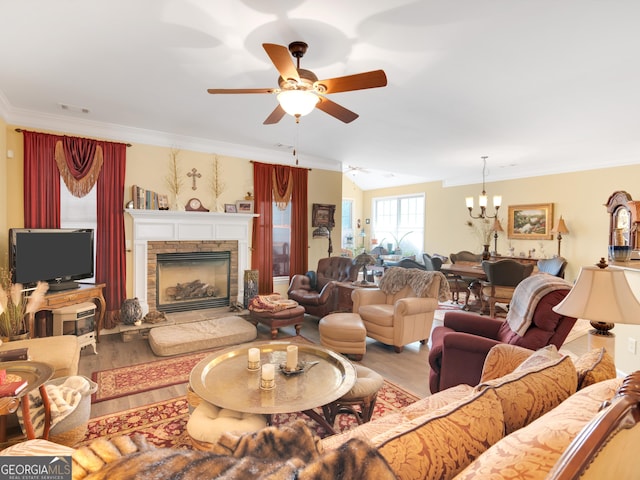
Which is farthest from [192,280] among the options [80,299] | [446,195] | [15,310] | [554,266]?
[446,195]

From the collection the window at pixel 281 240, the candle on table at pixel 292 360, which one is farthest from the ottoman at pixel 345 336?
the window at pixel 281 240

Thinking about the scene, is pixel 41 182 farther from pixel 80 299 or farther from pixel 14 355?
pixel 14 355

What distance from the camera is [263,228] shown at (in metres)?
5.64

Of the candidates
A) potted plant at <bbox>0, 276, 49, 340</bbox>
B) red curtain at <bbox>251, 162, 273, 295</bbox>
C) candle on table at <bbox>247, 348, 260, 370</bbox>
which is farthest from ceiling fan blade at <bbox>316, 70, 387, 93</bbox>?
red curtain at <bbox>251, 162, 273, 295</bbox>

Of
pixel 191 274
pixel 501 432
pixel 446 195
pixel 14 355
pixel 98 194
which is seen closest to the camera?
pixel 501 432

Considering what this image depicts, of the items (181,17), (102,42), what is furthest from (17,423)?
(181,17)

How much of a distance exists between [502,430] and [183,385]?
9.01 ft

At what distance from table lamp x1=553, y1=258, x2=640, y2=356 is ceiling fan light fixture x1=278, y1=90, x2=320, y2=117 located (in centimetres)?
192

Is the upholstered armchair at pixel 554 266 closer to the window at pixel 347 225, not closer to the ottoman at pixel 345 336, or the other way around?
the ottoman at pixel 345 336

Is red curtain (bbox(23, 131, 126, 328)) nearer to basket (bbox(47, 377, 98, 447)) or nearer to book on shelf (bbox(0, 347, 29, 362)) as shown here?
book on shelf (bbox(0, 347, 29, 362))

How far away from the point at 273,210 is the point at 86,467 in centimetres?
524

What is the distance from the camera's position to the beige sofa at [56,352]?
2.43 meters

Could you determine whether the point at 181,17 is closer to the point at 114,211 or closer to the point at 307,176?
the point at 114,211

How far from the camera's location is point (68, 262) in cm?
385
